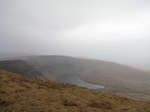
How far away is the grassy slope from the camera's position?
76438 mm

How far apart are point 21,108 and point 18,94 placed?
11.8 ft

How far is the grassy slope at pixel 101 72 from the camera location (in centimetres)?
7644

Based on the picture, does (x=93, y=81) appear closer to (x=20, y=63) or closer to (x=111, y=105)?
(x=20, y=63)

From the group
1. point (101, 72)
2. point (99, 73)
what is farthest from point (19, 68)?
point (101, 72)

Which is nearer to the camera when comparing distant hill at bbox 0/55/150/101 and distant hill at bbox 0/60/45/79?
distant hill at bbox 0/60/45/79

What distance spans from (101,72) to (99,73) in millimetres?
2718

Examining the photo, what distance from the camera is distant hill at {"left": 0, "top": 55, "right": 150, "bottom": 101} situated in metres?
76.9

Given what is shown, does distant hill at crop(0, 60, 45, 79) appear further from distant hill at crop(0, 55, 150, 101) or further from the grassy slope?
the grassy slope

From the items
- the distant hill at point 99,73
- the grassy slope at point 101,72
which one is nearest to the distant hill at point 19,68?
the distant hill at point 99,73

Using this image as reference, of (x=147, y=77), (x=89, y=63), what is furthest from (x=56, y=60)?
(x=147, y=77)

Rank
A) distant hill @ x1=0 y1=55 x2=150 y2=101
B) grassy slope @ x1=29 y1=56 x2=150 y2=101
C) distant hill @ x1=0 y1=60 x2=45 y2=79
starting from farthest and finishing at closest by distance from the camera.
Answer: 1. distant hill @ x1=0 y1=55 x2=150 y2=101
2. grassy slope @ x1=29 y1=56 x2=150 y2=101
3. distant hill @ x1=0 y1=60 x2=45 y2=79

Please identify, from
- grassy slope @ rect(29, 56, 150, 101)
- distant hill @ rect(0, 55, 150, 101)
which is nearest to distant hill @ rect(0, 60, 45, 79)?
distant hill @ rect(0, 55, 150, 101)

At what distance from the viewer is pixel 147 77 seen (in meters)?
92.1

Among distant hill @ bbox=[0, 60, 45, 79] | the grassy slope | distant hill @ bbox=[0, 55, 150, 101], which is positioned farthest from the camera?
distant hill @ bbox=[0, 55, 150, 101]
